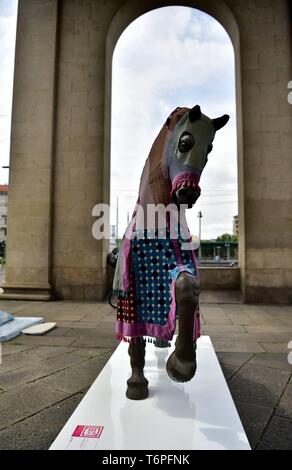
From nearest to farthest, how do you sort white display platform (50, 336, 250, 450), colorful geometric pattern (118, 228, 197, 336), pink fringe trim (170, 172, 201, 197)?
white display platform (50, 336, 250, 450) → pink fringe trim (170, 172, 201, 197) → colorful geometric pattern (118, 228, 197, 336)

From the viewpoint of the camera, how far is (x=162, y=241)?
2.19 metres

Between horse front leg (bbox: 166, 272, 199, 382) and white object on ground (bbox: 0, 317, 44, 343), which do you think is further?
white object on ground (bbox: 0, 317, 44, 343)

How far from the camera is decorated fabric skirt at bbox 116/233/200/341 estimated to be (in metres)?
2.13

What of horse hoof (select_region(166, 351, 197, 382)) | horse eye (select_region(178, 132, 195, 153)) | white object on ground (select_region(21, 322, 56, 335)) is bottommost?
white object on ground (select_region(21, 322, 56, 335))

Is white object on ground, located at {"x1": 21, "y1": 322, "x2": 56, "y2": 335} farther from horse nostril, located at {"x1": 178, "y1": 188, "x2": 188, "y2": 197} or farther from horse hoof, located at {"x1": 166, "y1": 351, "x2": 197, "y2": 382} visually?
horse nostril, located at {"x1": 178, "y1": 188, "x2": 188, "y2": 197}

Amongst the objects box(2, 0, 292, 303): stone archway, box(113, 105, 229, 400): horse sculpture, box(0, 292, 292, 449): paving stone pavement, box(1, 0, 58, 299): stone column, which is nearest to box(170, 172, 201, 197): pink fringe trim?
box(113, 105, 229, 400): horse sculpture

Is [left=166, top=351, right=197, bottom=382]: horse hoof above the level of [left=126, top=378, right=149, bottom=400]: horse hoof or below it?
above

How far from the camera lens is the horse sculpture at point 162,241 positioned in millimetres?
1949

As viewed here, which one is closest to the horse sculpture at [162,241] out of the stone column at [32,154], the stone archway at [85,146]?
the stone archway at [85,146]

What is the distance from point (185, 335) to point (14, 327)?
3637 mm

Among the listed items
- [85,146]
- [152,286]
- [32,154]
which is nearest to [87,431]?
[152,286]

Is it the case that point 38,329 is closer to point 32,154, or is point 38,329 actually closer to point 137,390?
point 137,390

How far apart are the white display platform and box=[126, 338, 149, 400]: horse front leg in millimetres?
57

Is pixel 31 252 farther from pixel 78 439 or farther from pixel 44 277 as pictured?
pixel 78 439
